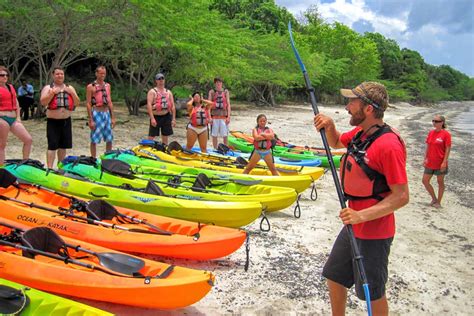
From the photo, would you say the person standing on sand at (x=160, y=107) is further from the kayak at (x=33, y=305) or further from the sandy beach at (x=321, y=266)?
the kayak at (x=33, y=305)

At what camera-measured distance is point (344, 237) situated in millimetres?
2791

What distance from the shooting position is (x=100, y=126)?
7.44 metres

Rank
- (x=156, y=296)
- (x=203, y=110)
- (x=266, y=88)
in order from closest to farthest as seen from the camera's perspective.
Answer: (x=156, y=296) < (x=203, y=110) < (x=266, y=88)

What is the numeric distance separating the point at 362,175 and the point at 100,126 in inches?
229

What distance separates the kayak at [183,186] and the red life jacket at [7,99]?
42.8 inches

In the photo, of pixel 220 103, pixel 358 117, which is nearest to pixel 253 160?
pixel 220 103

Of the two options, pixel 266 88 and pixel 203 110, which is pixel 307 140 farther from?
pixel 266 88

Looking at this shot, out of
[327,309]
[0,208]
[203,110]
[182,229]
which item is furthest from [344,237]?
[203,110]

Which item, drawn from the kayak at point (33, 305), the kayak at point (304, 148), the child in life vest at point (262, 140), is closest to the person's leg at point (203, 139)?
the child in life vest at point (262, 140)

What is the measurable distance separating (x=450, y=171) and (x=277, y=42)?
68.7 feet

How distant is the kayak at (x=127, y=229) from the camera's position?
420 centimetres

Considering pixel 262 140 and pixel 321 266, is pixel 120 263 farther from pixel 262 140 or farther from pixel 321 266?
pixel 262 140

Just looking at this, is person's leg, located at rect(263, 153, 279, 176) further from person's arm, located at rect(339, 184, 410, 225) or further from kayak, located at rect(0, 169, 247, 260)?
person's arm, located at rect(339, 184, 410, 225)

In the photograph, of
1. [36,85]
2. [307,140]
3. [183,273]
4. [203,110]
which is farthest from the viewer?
[36,85]
